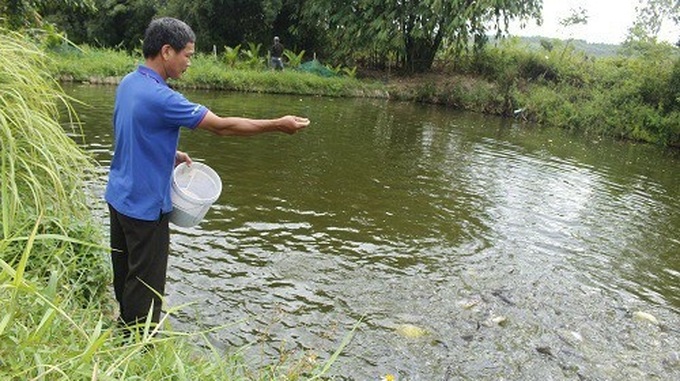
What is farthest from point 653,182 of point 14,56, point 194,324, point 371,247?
point 14,56

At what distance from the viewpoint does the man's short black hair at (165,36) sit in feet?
9.85

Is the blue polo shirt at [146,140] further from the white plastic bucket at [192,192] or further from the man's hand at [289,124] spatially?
the man's hand at [289,124]

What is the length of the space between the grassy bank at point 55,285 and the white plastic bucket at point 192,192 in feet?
1.78

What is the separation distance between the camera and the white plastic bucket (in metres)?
3.40

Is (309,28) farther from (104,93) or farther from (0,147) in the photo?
(0,147)

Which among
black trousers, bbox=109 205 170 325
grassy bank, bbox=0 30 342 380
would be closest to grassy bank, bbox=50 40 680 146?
grassy bank, bbox=0 30 342 380

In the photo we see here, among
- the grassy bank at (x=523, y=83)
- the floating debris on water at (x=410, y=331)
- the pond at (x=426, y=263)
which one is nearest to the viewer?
the pond at (x=426, y=263)

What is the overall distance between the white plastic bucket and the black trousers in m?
0.10

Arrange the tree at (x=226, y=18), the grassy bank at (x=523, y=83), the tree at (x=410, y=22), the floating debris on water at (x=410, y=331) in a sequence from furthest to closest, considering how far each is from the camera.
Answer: the tree at (x=226, y=18) → the tree at (x=410, y=22) → the grassy bank at (x=523, y=83) → the floating debris on water at (x=410, y=331)

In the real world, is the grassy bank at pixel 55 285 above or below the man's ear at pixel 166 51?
below

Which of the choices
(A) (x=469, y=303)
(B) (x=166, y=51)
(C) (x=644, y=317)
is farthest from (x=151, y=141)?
(C) (x=644, y=317)

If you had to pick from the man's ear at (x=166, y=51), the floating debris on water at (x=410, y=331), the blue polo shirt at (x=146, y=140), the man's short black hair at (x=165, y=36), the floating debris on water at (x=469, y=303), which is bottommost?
the floating debris on water at (x=469, y=303)

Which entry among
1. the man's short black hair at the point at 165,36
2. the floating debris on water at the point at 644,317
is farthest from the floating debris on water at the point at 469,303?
the man's short black hair at the point at 165,36

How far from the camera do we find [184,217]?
3.45 metres
